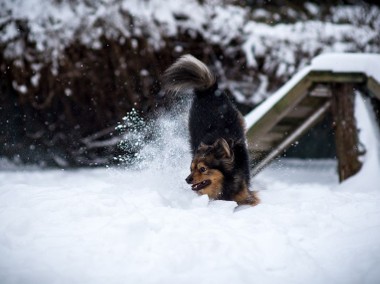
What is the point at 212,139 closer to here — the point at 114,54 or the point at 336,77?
the point at 336,77

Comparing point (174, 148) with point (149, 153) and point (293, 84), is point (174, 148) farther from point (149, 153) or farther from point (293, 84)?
point (293, 84)

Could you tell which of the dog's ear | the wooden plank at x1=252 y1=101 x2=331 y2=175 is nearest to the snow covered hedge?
the wooden plank at x1=252 y1=101 x2=331 y2=175

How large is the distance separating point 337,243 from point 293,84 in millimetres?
2256

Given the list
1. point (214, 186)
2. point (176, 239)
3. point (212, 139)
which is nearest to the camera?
point (176, 239)

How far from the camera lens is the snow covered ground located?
175 centimetres

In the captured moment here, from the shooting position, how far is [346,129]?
13.3 feet

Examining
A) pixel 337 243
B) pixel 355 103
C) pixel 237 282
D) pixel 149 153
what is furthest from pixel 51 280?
pixel 355 103

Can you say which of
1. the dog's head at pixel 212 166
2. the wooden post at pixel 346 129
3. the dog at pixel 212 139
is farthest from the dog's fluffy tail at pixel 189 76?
the wooden post at pixel 346 129

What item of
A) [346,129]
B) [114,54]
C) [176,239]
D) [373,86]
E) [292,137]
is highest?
[114,54]

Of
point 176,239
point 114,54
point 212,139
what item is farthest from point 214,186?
point 114,54

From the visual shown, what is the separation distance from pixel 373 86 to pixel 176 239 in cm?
281

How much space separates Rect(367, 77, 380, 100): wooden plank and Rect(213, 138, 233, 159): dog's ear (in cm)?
173

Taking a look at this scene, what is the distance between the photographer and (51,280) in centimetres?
168

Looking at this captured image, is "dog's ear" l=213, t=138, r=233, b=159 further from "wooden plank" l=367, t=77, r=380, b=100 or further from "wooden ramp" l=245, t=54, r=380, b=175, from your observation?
"wooden plank" l=367, t=77, r=380, b=100
